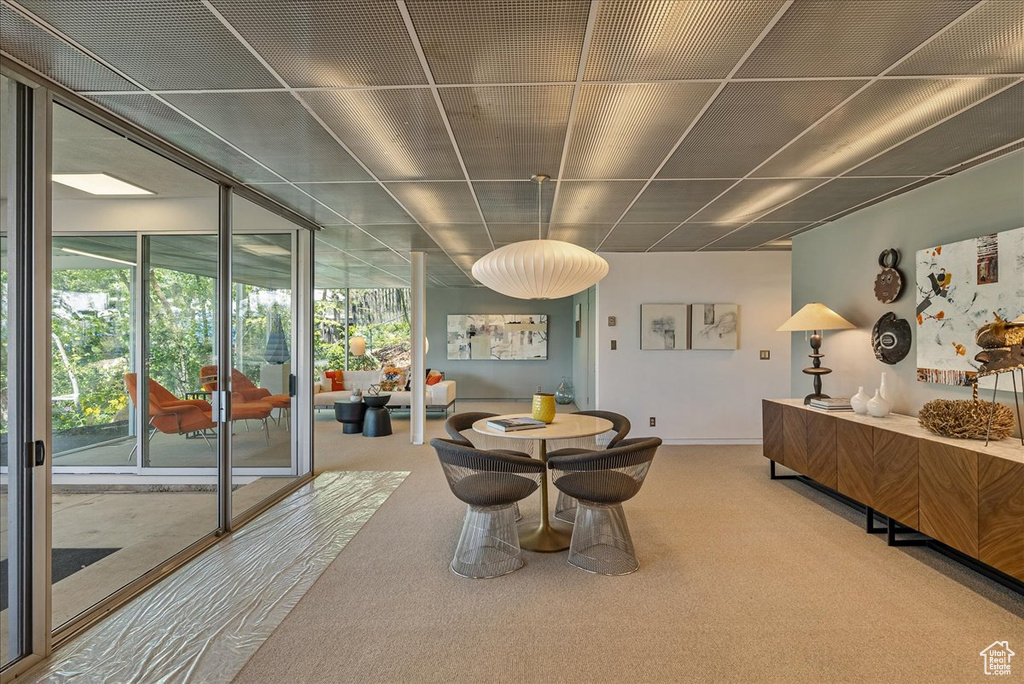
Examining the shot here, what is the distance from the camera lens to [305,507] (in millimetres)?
4078

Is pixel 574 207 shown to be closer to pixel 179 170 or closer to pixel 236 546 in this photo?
pixel 179 170

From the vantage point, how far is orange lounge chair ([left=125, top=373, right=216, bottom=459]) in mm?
3824

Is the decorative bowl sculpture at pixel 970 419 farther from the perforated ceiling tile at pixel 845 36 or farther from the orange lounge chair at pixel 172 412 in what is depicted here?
the orange lounge chair at pixel 172 412

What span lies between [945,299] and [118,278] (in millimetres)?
6035

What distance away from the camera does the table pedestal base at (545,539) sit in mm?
3247

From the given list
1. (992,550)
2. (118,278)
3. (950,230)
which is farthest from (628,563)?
(118,278)

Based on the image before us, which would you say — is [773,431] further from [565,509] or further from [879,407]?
[565,509]

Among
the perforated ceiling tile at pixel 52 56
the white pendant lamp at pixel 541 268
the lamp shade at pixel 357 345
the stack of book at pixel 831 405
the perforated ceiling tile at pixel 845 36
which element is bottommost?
the stack of book at pixel 831 405

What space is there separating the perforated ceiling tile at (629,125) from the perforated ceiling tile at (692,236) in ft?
6.09

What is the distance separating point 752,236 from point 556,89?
Result: 403 cm

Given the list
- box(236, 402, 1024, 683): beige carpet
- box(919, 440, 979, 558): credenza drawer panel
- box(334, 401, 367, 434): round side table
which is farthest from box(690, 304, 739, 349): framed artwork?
box(334, 401, 367, 434): round side table

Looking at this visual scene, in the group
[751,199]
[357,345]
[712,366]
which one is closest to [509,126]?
[751,199]

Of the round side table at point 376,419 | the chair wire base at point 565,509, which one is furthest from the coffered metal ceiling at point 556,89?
the round side table at point 376,419

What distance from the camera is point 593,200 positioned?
165 inches
